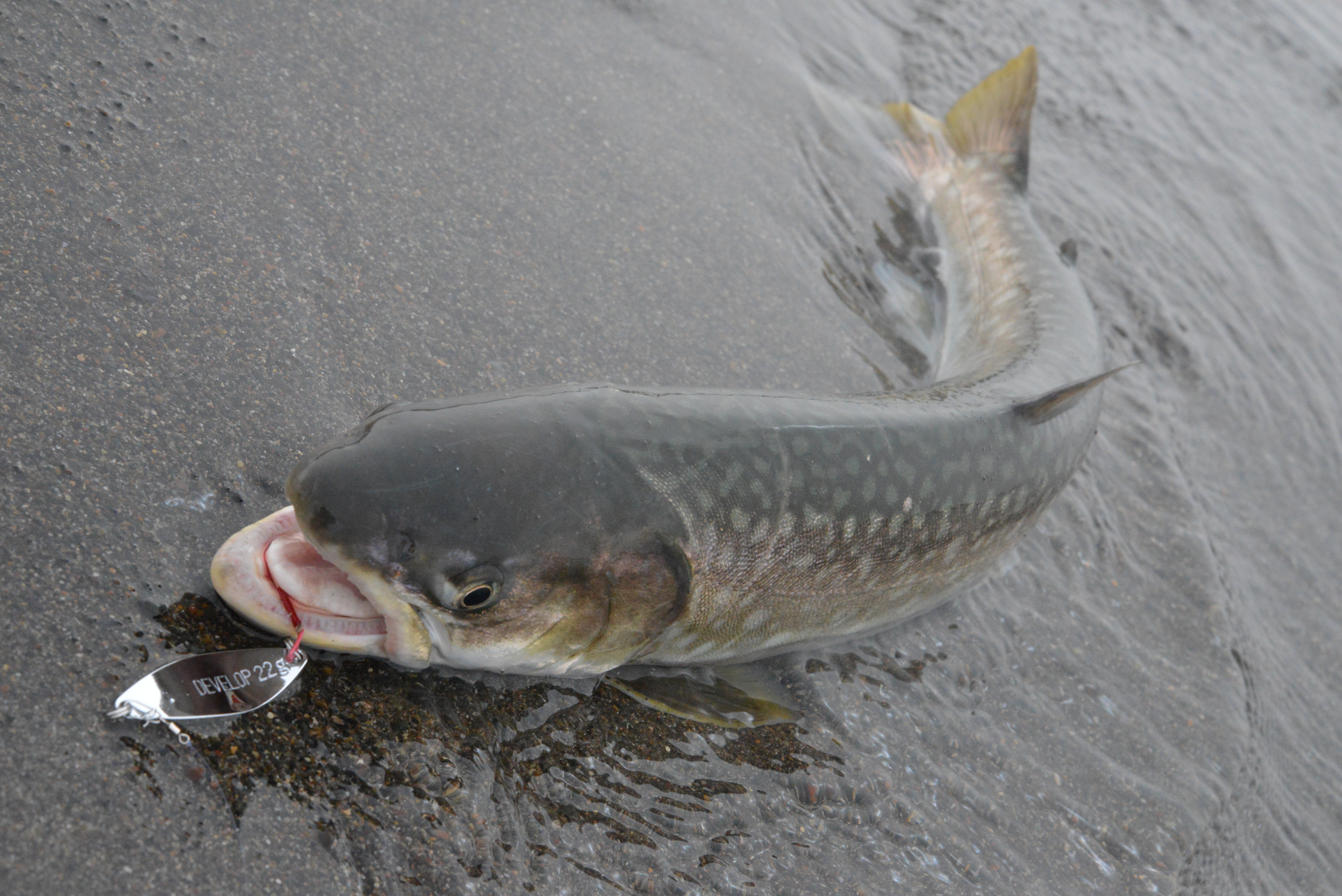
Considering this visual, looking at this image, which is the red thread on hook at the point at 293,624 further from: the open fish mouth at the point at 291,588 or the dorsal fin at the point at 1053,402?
the dorsal fin at the point at 1053,402

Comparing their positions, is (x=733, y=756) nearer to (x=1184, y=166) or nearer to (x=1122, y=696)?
(x=1122, y=696)

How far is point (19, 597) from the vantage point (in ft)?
6.84

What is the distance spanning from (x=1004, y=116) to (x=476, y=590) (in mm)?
5219

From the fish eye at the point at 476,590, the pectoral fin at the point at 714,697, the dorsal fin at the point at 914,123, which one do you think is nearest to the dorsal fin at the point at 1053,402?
the pectoral fin at the point at 714,697

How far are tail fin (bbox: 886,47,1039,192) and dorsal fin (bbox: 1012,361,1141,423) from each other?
2676 mm

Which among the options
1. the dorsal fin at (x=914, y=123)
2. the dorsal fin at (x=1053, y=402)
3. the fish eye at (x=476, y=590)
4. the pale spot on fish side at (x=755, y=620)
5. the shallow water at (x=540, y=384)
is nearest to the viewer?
the shallow water at (x=540, y=384)

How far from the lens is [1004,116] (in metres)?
6.09

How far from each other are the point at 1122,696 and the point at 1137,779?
0.41m

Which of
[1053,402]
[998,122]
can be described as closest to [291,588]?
[1053,402]

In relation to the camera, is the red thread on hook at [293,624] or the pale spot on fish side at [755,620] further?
the pale spot on fish side at [755,620]

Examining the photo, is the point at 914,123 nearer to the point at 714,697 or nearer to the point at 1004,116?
the point at 1004,116

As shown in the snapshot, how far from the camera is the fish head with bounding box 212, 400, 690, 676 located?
2195 millimetres

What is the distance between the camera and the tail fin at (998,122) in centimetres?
597

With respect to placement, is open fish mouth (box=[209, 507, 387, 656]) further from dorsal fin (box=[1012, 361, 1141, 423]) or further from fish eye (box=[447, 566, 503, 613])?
dorsal fin (box=[1012, 361, 1141, 423])
